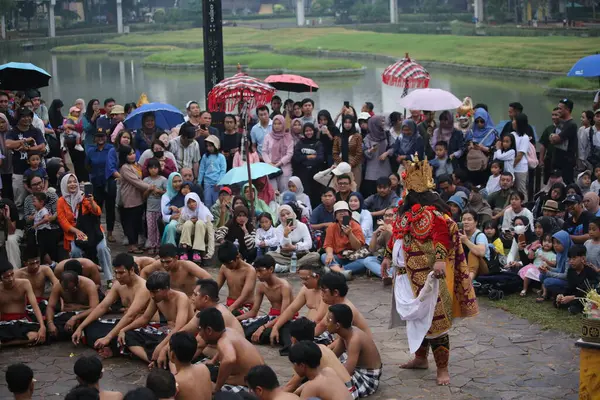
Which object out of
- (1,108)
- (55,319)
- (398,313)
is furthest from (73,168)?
(398,313)

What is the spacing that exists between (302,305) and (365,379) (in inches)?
52.9

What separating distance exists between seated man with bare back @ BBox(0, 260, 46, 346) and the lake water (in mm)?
16685

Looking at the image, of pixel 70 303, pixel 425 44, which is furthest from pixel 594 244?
pixel 425 44

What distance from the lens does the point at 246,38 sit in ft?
205

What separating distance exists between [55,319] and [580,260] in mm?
5206

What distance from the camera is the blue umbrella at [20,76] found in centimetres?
1389

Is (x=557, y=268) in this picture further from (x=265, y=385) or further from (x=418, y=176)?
(x=265, y=385)

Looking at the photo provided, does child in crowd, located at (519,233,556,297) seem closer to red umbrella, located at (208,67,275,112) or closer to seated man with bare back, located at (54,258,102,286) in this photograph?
red umbrella, located at (208,67,275,112)

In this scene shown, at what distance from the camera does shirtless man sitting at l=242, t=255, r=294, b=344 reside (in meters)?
8.73

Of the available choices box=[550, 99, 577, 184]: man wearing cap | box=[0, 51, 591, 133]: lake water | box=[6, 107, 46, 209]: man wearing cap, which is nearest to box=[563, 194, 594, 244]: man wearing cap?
box=[550, 99, 577, 184]: man wearing cap

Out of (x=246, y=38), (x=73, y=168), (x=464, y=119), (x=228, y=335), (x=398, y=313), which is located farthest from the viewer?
(x=246, y=38)

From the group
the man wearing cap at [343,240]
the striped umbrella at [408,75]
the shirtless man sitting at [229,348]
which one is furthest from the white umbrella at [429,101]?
the shirtless man sitting at [229,348]

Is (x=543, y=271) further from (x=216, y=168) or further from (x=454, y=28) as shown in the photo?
(x=454, y=28)

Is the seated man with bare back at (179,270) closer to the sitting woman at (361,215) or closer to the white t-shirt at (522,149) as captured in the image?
the sitting woman at (361,215)
